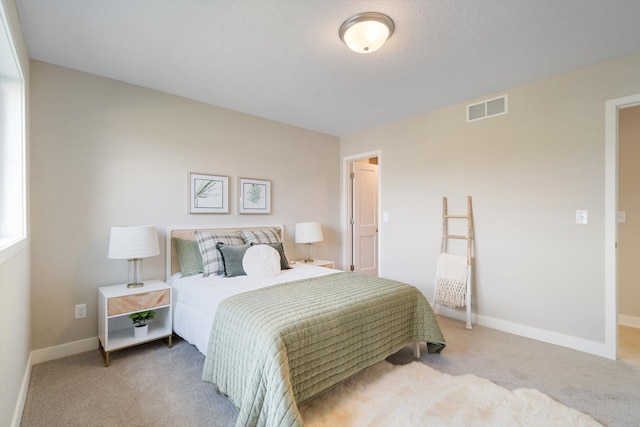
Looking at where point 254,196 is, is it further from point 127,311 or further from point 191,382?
point 191,382

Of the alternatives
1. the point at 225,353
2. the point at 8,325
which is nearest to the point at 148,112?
the point at 8,325

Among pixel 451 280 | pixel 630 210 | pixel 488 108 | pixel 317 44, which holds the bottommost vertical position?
pixel 451 280

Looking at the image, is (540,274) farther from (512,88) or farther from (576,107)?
(512,88)

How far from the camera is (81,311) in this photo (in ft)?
8.15

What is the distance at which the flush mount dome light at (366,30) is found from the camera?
72.1 inches

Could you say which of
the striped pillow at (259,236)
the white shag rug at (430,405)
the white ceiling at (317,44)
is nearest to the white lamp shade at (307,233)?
the striped pillow at (259,236)

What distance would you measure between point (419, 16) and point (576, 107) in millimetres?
1773

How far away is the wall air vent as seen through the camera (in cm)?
295

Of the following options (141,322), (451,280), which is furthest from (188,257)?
(451,280)

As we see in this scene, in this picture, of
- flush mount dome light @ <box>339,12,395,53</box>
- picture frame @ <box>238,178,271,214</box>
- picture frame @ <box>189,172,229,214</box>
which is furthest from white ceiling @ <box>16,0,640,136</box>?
picture frame @ <box>238,178,271,214</box>

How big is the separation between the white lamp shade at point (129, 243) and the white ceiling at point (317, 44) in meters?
1.36

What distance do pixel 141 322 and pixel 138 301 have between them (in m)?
0.24

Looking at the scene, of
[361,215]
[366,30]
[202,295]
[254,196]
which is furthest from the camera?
Result: [361,215]

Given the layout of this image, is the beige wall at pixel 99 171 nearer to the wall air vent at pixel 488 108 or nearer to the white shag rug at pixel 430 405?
the white shag rug at pixel 430 405
